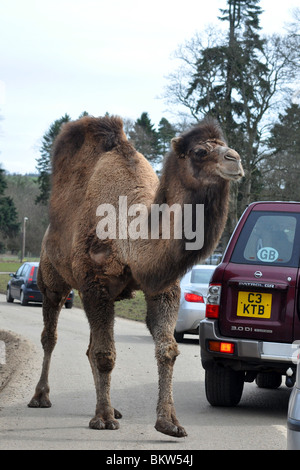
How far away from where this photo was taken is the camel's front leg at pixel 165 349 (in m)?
7.31

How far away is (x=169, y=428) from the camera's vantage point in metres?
7.26

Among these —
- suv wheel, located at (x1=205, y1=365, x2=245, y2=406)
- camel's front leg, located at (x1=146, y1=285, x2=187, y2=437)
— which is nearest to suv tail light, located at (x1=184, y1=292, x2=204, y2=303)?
suv wheel, located at (x1=205, y1=365, x2=245, y2=406)

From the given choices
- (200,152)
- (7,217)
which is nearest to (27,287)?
(200,152)

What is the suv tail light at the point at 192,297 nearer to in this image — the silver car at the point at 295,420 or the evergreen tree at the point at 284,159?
the silver car at the point at 295,420

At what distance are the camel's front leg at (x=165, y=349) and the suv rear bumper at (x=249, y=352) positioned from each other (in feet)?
3.32

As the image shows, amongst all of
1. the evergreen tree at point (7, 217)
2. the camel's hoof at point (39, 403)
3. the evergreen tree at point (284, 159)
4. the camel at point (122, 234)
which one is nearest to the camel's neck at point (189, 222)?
the camel at point (122, 234)

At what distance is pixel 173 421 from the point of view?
7.38 meters

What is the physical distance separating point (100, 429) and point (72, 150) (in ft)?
11.0

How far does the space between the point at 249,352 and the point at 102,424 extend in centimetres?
170

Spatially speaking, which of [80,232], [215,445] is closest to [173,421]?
[215,445]

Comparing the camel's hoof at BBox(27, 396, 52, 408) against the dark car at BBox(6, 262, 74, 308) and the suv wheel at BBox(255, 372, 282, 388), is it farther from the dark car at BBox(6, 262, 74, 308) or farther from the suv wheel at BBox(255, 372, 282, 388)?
the dark car at BBox(6, 262, 74, 308)

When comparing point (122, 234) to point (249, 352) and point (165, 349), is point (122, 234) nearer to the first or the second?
point (165, 349)

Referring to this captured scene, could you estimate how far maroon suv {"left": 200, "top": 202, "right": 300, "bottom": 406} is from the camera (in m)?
8.47
